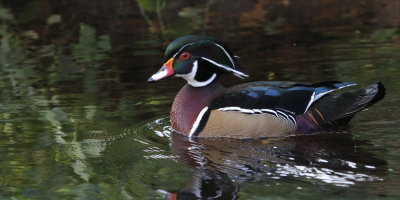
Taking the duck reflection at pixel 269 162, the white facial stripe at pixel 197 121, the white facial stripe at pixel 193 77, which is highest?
the white facial stripe at pixel 193 77

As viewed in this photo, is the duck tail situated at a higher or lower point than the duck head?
lower

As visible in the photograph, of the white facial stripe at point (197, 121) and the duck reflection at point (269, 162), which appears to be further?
the white facial stripe at point (197, 121)

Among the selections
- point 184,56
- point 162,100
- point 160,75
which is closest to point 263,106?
point 184,56

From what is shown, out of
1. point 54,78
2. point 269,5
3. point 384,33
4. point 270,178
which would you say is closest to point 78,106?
point 54,78

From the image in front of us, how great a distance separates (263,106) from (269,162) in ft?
3.10

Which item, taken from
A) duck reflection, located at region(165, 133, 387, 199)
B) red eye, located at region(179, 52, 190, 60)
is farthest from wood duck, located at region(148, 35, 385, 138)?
duck reflection, located at region(165, 133, 387, 199)

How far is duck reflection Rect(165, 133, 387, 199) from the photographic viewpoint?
5828mm

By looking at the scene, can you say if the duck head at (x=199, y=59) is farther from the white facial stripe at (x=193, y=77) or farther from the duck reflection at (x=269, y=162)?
the duck reflection at (x=269, y=162)

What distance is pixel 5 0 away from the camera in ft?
53.8

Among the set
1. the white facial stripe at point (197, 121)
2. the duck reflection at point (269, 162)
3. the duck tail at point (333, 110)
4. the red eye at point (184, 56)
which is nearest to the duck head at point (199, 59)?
the red eye at point (184, 56)

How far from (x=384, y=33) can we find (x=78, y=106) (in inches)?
224

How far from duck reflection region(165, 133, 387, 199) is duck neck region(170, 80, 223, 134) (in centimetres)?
13

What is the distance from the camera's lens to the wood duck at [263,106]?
7250 mm

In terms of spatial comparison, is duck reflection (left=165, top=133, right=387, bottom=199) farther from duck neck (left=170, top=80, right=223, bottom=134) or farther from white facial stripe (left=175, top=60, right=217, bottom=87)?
white facial stripe (left=175, top=60, right=217, bottom=87)
